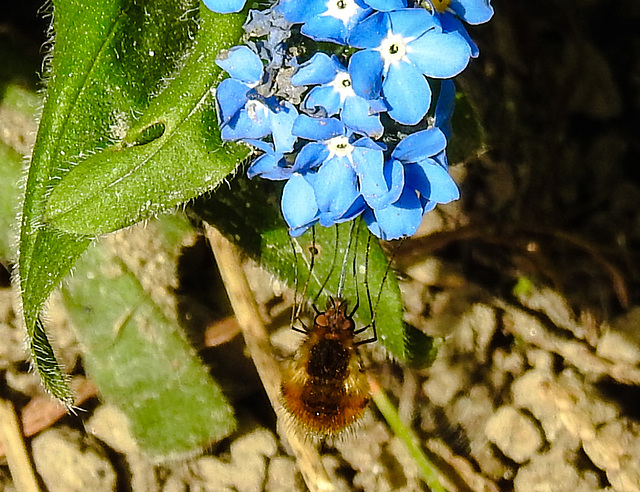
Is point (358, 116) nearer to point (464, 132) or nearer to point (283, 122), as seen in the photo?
point (283, 122)

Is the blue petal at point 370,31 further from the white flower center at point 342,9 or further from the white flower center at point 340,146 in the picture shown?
the white flower center at point 340,146

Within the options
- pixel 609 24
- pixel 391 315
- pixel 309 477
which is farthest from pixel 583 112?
pixel 309 477

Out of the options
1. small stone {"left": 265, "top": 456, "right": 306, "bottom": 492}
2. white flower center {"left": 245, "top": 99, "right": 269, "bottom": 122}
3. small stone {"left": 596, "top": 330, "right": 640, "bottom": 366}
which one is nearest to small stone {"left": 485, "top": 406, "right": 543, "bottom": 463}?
small stone {"left": 596, "top": 330, "right": 640, "bottom": 366}

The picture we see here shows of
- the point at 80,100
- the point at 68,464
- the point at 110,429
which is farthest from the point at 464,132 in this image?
the point at 68,464

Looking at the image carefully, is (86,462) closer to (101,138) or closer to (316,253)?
(316,253)

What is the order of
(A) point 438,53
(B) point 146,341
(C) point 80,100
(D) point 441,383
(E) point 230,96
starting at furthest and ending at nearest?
1. (D) point 441,383
2. (B) point 146,341
3. (C) point 80,100
4. (E) point 230,96
5. (A) point 438,53

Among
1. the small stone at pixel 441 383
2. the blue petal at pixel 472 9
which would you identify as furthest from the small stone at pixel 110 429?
the blue petal at pixel 472 9
